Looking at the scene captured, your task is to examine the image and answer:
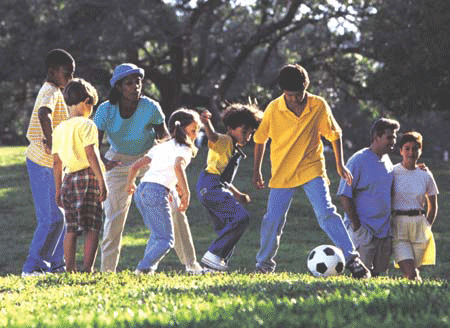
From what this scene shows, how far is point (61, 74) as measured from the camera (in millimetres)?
9164

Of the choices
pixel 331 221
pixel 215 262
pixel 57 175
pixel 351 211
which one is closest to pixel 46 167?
pixel 57 175

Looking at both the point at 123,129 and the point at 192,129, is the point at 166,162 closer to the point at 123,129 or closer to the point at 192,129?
the point at 192,129

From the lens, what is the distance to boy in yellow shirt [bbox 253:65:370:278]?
8.62 meters

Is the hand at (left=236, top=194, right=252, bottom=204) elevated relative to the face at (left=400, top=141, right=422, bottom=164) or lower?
lower

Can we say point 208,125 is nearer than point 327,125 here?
No

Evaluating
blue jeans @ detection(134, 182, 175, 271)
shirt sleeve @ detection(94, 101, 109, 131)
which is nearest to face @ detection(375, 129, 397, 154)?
blue jeans @ detection(134, 182, 175, 271)

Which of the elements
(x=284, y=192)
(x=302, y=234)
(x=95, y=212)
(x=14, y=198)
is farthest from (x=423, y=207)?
(x=14, y=198)

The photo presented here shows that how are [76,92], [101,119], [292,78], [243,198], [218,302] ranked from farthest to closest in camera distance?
[243,198] → [101,119] → [292,78] → [76,92] → [218,302]

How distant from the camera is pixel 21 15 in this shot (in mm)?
29516

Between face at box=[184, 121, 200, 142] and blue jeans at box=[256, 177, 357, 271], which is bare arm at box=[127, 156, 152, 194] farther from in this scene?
blue jeans at box=[256, 177, 357, 271]

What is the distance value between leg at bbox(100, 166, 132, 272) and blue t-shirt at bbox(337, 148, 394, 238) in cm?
223

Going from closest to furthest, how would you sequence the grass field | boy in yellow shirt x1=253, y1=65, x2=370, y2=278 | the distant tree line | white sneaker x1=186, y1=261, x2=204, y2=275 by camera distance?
the grass field → boy in yellow shirt x1=253, y1=65, x2=370, y2=278 → white sneaker x1=186, y1=261, x2=204, y2=275 → the distant tree line

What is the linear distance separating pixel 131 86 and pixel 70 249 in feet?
5.45

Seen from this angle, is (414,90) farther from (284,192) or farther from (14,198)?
(284,192)
